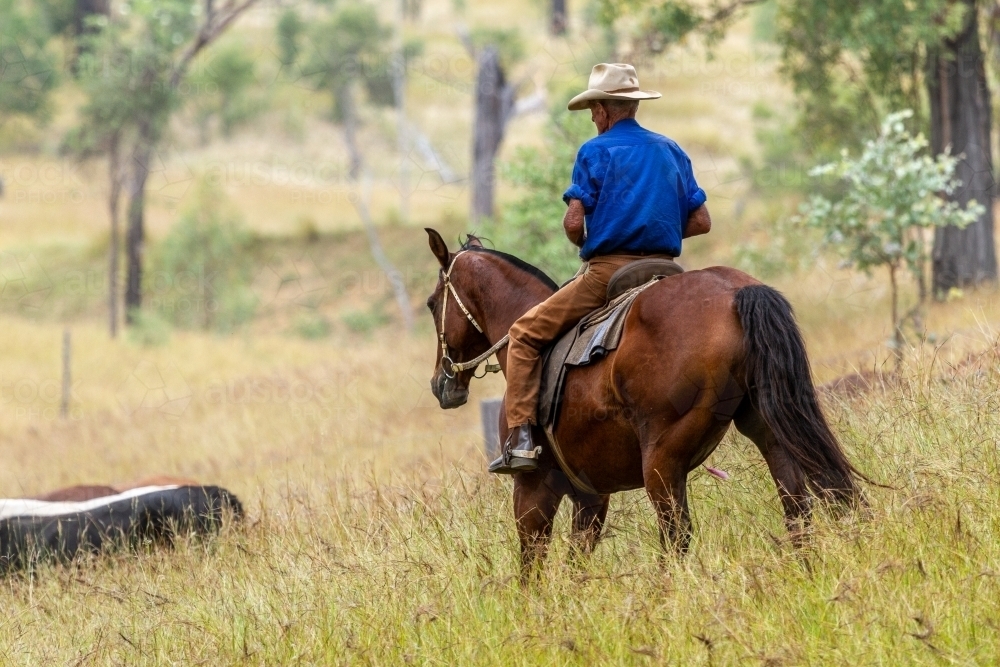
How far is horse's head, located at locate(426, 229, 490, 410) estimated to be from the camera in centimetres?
616

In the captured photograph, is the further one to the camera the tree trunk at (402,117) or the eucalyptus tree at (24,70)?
the tree trunk at (402,117)

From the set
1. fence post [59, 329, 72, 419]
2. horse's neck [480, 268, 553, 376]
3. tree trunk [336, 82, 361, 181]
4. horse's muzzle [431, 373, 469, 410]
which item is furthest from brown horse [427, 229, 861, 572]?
tree trunk [336, 82, 361, 181]

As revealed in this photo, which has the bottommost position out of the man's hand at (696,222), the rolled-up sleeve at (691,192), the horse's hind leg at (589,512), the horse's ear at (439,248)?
the horse's hind leg at (589,512)

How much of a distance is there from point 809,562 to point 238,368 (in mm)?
18585

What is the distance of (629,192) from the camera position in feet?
17.4

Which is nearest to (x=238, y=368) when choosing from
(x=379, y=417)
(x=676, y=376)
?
(x=379, y=417)

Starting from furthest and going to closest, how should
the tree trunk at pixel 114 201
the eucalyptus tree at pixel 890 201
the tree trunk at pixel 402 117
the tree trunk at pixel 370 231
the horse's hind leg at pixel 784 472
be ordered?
the tree trunk at pixel 402 117
the tree trunk at pixel 370 231
the tree trunk at pixel 114 201
the eucalyptus tree at pixel 890 201
the horse's hind leg at pixel 784 472

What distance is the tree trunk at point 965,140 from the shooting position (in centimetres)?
1435

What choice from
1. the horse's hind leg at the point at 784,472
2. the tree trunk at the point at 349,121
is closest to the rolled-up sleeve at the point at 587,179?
the horse's hind leg at the point at 784,472

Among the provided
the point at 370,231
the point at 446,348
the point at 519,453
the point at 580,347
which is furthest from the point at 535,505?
the point at 370,231

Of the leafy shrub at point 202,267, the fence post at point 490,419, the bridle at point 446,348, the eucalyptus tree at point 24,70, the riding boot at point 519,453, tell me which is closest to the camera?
the riding boot at point 519,453

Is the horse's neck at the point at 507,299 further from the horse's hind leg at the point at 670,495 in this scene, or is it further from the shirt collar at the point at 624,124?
the horse's hind leg at the point at 670,495

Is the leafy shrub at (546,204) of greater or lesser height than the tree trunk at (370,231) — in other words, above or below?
above

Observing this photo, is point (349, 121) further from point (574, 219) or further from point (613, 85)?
point (574, 219)
